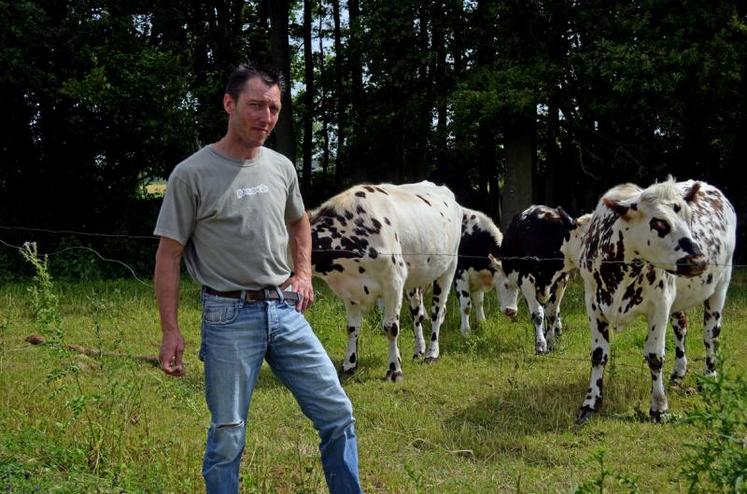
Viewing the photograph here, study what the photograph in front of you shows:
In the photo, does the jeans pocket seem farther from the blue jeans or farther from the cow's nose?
the cow's nose

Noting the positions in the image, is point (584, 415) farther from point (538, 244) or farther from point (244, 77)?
point (244, 77)

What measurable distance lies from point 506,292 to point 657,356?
4399 millimetres

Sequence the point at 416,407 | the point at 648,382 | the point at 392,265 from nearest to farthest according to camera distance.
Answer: the point at 416,407
the point at 648,382
the point at 392,265

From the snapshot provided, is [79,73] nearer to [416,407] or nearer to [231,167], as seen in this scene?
[416,407]

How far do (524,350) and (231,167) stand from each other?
645 centimetres

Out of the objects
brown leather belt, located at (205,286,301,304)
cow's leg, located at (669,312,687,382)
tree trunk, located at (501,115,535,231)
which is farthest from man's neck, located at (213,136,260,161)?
tree trunk, located at (501,115,535,231)

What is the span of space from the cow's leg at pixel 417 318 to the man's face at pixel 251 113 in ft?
19.1

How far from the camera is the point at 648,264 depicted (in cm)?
619

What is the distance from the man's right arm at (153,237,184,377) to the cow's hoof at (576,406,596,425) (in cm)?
406

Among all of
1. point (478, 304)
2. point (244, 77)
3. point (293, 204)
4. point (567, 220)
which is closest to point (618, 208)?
point (567, 220)

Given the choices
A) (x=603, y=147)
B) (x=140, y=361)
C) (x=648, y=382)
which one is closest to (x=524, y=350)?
(x=648, y=382)

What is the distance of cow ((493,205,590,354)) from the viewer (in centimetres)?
948

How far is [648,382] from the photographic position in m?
7.32

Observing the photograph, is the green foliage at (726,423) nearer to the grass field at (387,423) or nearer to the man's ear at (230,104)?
the grass field at (387,423)
